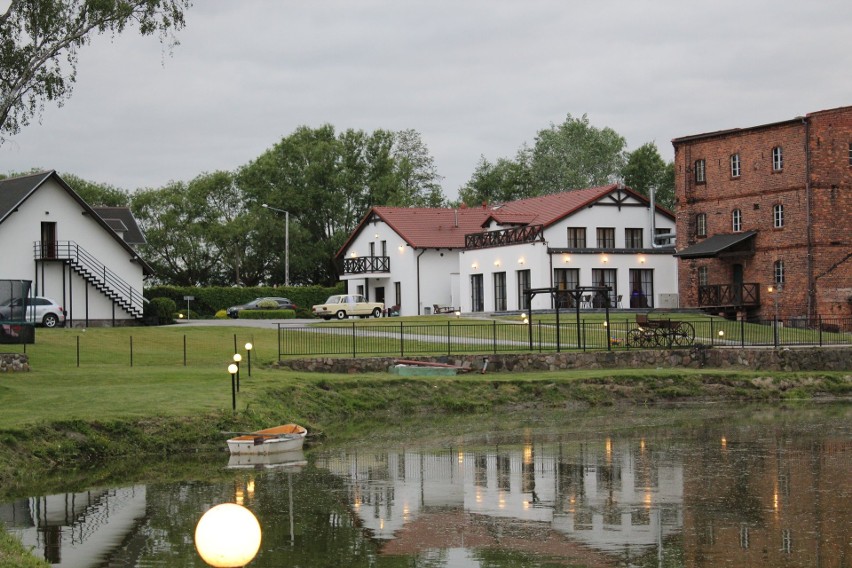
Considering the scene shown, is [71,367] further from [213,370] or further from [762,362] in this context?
[762,362]

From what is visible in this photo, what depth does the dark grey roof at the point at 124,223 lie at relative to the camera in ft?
220

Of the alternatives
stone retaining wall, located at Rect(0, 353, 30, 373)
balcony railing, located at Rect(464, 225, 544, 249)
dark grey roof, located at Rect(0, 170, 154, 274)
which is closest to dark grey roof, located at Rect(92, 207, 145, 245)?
dark grey roof, located at Rect(0, 170, 154, 274)

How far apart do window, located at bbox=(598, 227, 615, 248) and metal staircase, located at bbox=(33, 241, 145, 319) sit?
25.3 metres

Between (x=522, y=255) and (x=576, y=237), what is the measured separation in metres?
3.87

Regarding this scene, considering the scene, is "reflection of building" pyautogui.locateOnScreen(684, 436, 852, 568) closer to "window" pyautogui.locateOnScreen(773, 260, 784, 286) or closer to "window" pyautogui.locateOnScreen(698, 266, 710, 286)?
"window" pyautogui.locateOnScreen(773, 260, 784, 286)

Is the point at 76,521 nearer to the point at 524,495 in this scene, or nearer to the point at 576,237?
the point at 524,495

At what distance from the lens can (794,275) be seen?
196 feet

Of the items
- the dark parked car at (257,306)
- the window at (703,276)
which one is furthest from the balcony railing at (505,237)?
the dark parked car at (257,306)

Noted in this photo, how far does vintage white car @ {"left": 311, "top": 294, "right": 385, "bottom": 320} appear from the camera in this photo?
66.9 m

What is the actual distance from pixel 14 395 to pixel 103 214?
42.9m

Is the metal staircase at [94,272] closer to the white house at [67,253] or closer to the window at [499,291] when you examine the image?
the white house at [67,253]

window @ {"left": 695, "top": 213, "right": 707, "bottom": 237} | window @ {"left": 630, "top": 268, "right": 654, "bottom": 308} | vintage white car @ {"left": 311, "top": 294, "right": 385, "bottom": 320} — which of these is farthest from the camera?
vintage white car @ {"left": 311, "top": 294, "right": 385, "bottom": 320}

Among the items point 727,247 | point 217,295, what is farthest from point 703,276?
point 217,295

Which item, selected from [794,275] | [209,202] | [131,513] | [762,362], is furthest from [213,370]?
[209,202]
